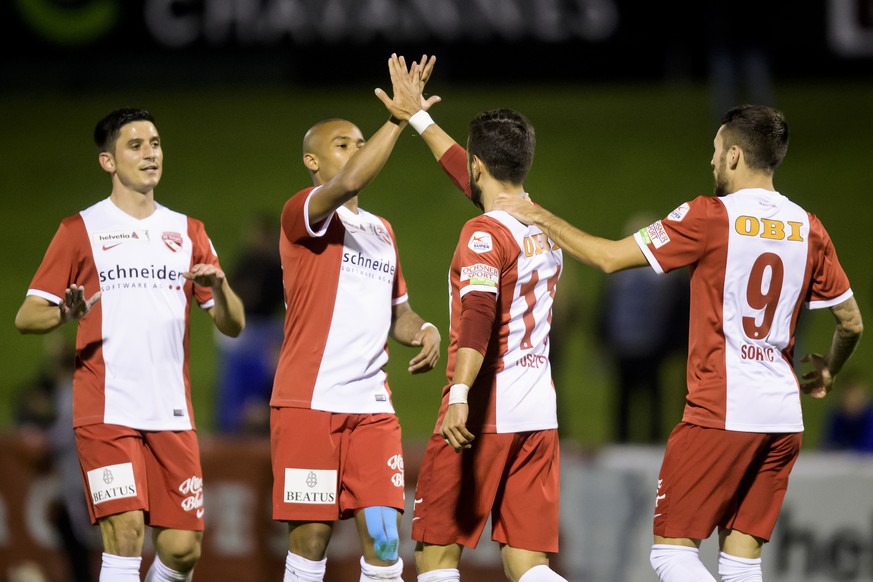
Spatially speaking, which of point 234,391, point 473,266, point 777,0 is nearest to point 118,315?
point 473,266

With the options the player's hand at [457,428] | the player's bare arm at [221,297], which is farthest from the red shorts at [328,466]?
the player's hand at [457,428]

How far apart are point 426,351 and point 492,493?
0.74m

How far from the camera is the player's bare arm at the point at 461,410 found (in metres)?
5.29

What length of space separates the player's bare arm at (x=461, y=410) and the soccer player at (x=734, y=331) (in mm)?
687

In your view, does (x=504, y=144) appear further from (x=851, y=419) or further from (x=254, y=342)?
(x=254, y=342)

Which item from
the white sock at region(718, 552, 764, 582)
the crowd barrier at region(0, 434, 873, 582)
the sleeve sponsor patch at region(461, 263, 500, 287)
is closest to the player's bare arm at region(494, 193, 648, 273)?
the sleeve sponsor patch at region(461, 263, 500, 287)

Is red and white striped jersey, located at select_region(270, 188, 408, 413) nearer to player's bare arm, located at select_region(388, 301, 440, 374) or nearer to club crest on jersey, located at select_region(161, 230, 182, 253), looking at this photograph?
player's bare arm, located at select_region(388, 301, 440, 374)

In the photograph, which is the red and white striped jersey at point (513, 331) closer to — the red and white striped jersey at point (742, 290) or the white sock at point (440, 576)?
the red and white striped jersey at point (742, 290)

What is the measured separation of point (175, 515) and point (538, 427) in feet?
6.31

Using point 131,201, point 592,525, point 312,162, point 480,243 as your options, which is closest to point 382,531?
point 480,243

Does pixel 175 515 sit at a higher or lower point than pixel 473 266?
lower

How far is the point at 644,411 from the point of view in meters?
13.3

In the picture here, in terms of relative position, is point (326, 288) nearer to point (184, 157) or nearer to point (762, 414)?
point (762, 414)

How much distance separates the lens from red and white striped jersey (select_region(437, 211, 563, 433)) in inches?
225
